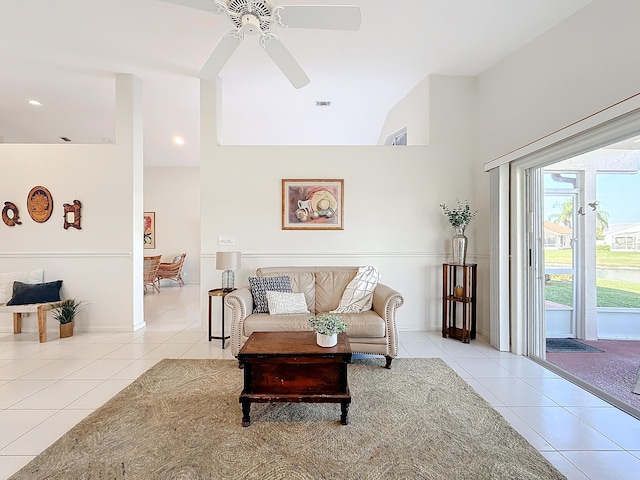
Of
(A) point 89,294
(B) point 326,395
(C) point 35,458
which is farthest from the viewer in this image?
(A) point 89,294

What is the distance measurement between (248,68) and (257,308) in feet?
9.89

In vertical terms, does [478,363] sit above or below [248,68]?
below

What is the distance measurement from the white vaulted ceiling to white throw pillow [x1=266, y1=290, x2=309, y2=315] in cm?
278

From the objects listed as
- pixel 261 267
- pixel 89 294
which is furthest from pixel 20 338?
pixel 261 267

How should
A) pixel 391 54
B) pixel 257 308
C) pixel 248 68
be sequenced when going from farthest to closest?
1. pixel 248 68
2. pixel 391 54
3. pixel 257 308

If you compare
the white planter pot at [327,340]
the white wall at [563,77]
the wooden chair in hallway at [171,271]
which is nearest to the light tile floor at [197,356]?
the white planter pot at [327,340]

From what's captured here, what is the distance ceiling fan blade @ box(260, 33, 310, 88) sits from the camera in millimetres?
Result: 2297

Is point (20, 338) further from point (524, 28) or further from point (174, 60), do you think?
point (524, 28)

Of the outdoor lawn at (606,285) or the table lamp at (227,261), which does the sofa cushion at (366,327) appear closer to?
the table lamp at (227,261)

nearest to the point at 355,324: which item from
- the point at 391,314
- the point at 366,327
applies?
the point at 366,327

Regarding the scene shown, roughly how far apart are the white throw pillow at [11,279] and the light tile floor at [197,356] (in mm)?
484

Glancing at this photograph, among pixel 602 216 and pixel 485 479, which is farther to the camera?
pixel 602 216

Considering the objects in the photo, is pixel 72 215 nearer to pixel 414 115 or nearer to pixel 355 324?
pixel 355 324

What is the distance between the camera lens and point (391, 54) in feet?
12.1
